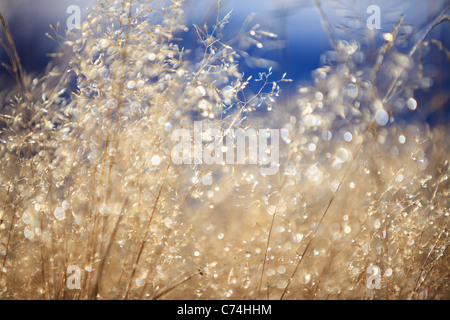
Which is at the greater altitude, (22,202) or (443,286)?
(22,202)

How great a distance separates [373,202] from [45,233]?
0.94 meters

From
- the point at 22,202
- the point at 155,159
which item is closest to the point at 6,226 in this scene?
the point at 22,202

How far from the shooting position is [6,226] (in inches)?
36.2

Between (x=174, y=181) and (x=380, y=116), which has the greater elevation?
(x=380, y=116)

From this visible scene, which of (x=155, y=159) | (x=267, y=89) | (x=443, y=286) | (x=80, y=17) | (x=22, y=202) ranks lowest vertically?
(x=443, y=286)

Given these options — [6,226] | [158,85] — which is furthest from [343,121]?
[6,226]

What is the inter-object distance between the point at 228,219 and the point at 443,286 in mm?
722

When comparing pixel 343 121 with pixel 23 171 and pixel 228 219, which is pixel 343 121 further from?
pixel 23 171

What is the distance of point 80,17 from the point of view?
102cm
